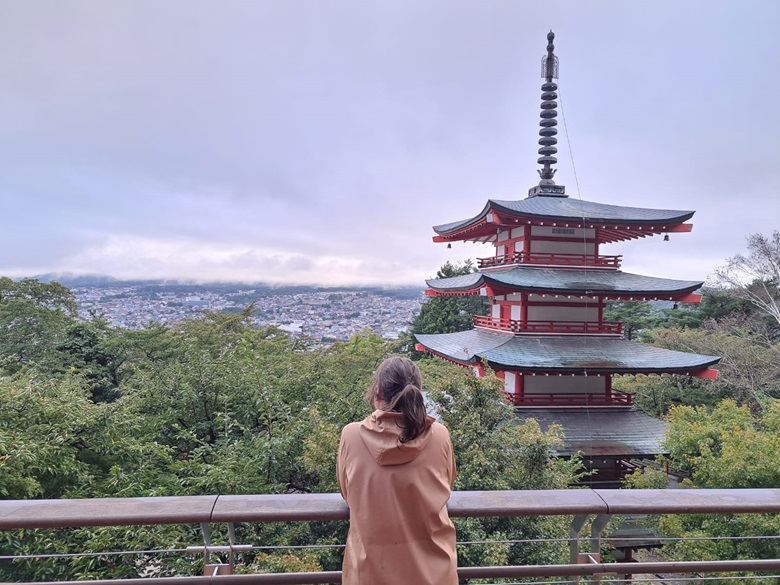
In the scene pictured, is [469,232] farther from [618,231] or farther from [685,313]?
[685,313]

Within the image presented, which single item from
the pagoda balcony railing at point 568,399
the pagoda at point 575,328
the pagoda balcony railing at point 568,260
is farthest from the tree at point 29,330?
the pagoda balcony railing at point 568,260

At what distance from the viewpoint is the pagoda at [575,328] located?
29.1 feet

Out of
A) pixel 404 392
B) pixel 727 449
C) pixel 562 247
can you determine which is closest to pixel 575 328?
pixel 562 247

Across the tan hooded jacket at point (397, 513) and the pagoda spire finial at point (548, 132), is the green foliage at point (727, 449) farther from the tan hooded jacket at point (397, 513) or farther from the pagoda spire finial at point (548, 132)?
the tan hooded jacket at point (397, 513)

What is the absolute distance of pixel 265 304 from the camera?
2411cm

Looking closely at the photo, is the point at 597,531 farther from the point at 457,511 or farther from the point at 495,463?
the point at 495,463

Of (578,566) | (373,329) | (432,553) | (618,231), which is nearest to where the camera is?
(432,553)

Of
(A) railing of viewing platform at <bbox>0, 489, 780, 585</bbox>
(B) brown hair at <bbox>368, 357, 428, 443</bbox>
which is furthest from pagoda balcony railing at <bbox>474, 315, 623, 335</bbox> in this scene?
(B) brown hair at <bbox>368, 357, 428, 443</bbox>

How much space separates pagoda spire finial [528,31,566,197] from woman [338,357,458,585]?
11.3 meters

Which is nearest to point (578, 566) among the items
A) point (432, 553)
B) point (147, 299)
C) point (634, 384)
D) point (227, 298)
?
point (432, 553)

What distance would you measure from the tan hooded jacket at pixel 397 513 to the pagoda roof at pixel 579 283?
8.08 m

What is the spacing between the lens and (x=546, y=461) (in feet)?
20.7

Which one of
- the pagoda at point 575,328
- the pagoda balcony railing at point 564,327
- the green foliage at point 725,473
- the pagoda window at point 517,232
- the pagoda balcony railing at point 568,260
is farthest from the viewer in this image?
the pagoda window at point 517,232

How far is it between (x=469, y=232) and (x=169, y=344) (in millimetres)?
A: 10167
